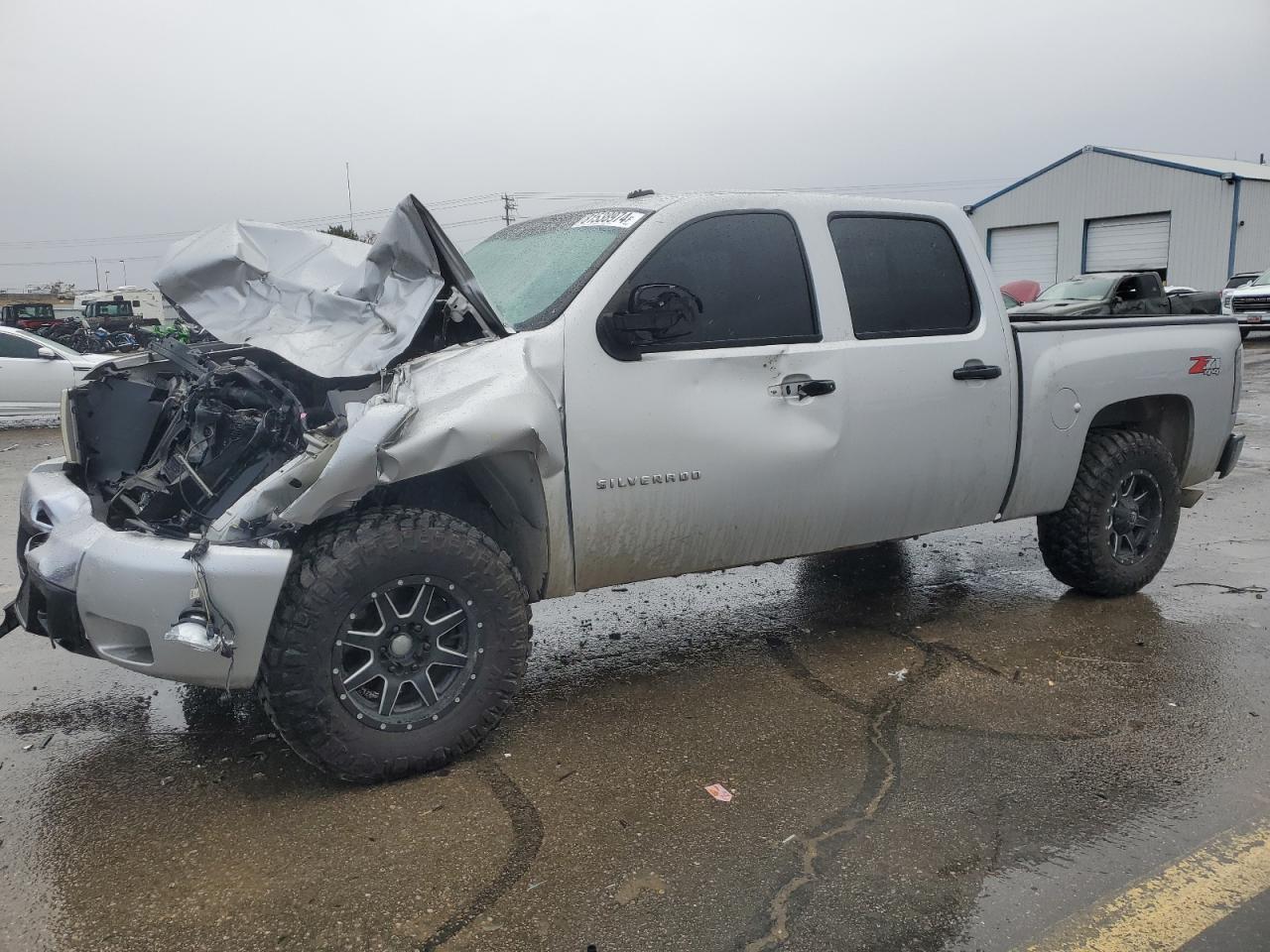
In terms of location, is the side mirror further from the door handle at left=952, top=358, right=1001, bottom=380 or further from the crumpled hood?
the door handle at left=952, top=358, right=1001, bottom=380

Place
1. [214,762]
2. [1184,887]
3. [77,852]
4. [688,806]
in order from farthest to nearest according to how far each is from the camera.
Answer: [214,762] < [688,806] < [77,852] < [1184,887]

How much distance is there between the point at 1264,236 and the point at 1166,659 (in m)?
33.3

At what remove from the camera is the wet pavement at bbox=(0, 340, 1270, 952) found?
2600 millimetres

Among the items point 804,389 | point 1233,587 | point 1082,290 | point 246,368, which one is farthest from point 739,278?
point 1082,290

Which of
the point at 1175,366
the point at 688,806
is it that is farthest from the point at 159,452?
the point at 1175,366

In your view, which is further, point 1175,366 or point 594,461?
point 1175,366

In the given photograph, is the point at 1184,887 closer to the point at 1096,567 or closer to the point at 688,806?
the point at 688,806

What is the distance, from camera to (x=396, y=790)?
3.25m

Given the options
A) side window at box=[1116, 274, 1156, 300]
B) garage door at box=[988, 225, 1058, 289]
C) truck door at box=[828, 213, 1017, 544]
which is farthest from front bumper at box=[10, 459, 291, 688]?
garage door at box=[988, 225, 1058, 289]

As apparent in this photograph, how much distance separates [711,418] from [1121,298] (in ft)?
48.3

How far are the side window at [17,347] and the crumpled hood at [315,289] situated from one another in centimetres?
1151

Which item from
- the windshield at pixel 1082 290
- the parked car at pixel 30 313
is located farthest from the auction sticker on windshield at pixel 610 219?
the parked car at pixel 30 313

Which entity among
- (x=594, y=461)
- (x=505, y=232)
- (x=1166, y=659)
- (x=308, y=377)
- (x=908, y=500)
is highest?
(x=505, y=232)

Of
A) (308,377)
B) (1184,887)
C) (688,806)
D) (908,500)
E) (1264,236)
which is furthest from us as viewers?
(1264,236)
